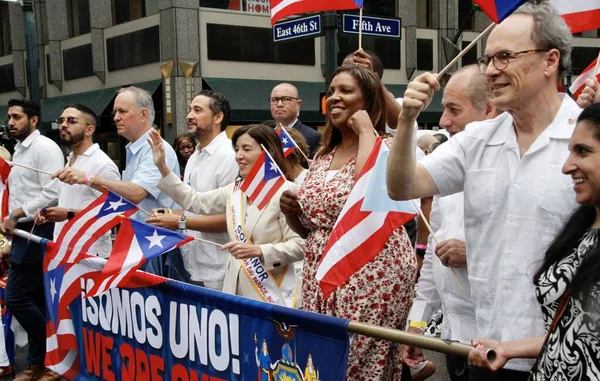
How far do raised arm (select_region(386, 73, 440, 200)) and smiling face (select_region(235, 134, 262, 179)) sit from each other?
7.07 feet

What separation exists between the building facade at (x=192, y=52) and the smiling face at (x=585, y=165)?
50.9ft

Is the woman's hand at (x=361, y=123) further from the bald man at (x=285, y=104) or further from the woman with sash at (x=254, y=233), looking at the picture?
the bald man at (x=285, y=104)

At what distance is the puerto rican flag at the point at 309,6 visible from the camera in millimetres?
5082

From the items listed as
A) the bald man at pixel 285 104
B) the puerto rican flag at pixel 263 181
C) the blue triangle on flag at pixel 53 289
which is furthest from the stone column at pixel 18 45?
the puerto rican flag at pixel 263 181

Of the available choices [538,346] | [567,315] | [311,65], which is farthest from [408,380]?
[311,65]

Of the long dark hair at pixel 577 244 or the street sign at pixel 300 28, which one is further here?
the street sign at pixel 300 28

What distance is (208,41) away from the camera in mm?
19312

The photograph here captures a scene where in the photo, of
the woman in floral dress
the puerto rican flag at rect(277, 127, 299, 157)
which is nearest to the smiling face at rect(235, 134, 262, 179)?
the puerto rican flag at rect(277, 127, 299, 157)

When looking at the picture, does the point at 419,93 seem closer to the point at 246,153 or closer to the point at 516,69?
the point at 516,69

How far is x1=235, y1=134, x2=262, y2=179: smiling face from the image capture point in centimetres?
480

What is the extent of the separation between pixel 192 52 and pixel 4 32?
1174 cm

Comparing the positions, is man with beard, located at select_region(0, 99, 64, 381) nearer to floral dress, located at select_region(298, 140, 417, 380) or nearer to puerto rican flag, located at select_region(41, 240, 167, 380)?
puerto rican flag, located at select_region(41, 240, 167, 380)

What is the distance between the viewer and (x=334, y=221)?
12.1ft

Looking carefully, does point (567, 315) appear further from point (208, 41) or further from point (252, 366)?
point (208, 41)
